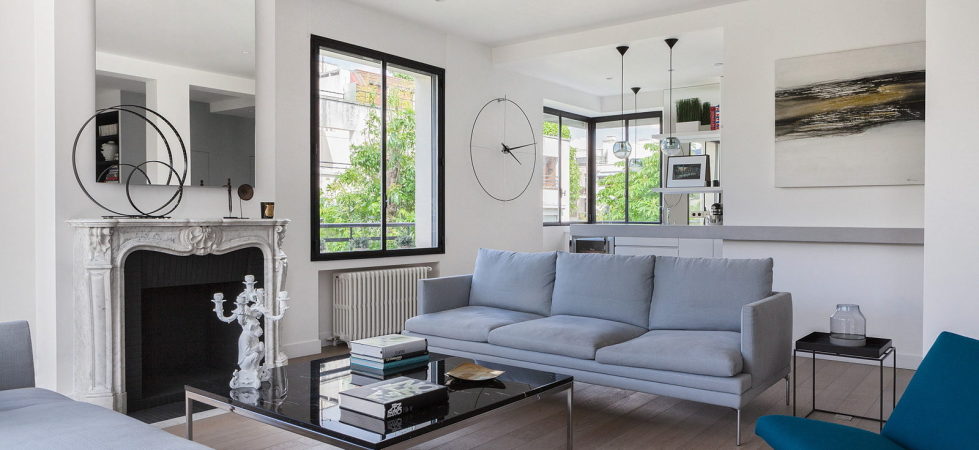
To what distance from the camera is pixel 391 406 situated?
217cm

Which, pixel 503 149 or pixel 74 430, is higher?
pixel 503 149

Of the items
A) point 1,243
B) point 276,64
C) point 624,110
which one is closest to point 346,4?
point 276,64

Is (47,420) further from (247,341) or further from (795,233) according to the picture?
(795,233)

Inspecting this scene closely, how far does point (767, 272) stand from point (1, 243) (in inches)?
159

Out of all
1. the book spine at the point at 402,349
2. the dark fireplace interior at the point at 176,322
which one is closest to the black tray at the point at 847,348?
the book spine at the point at 402,349

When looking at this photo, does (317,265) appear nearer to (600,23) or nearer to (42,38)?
(42,38)

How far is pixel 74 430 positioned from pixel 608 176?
791cm

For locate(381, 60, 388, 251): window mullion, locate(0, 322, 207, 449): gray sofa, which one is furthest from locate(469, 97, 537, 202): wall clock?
locate(0, 322, 207, 449): gray sofa

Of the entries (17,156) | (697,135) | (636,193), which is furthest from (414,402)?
(636,193)

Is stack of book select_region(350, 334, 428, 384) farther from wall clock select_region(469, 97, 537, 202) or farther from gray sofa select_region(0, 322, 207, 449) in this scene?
wall clock select_region(469, 97, 537, 202)

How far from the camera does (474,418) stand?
88.5 inches

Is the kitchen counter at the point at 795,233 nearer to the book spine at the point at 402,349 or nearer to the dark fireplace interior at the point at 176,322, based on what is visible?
the book spine at the point at 402,349

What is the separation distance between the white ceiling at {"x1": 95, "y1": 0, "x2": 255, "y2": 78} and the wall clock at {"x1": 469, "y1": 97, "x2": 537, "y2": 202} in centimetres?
249

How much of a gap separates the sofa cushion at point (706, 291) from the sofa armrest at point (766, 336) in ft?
0.48
